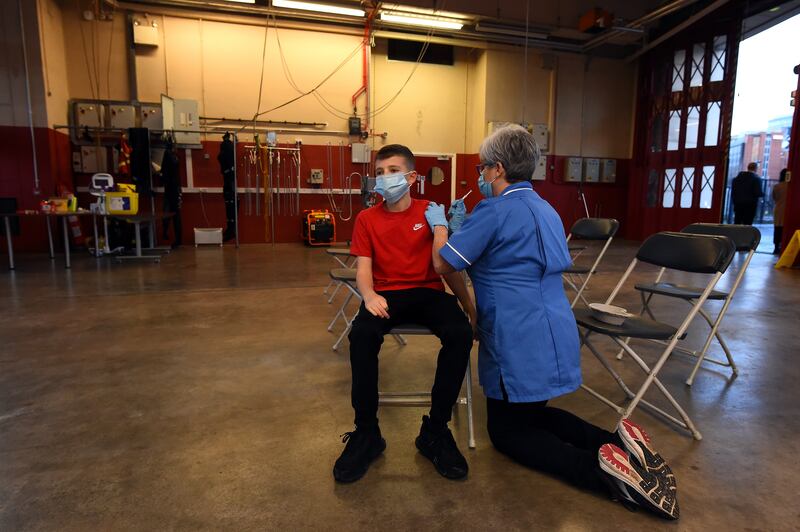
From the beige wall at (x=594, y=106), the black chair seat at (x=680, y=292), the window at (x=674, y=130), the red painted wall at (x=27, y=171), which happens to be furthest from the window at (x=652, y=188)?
the red painted wall at (x=27, y=171)

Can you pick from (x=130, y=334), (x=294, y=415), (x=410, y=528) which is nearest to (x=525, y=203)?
(x=410, y=528)

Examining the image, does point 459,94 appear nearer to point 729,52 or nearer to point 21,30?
point 729,52

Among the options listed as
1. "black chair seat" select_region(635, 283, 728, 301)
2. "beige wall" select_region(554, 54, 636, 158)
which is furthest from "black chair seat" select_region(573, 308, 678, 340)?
"beige wall" select_region(554, 54, 636, 158)

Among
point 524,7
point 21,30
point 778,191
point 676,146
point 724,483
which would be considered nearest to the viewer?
point 724,483

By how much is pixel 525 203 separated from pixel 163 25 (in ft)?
31.5

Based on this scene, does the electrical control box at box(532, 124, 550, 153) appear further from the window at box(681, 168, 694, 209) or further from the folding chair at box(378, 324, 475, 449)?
the folding chair at box(378, 324, 475, 449)

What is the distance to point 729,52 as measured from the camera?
9.28m

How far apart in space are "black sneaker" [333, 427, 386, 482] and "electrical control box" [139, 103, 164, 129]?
28.4 ft

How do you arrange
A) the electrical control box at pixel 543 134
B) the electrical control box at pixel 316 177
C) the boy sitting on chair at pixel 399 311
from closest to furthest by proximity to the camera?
the boy sitting on chair at pixel 399 311 → the electrical control box at pixel 316 177 → the electrical control box at pixel 543 134

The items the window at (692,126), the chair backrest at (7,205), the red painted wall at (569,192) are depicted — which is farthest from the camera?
the red painted wall at (569,192)

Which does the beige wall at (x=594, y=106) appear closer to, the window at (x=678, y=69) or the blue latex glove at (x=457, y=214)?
the window at (x=678, y=69)

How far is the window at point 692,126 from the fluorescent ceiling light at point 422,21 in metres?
5.32

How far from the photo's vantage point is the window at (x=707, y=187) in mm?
9781

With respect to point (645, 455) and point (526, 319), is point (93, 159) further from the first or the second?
point (645, 455)
